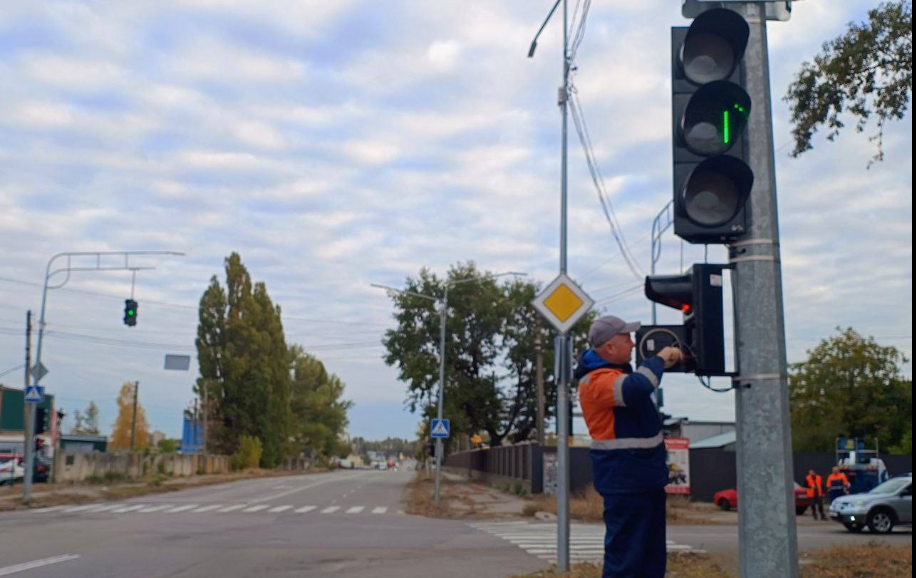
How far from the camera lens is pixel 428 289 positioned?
185 feet

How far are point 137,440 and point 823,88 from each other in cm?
11448

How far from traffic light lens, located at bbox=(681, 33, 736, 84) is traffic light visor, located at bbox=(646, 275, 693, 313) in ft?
3.59

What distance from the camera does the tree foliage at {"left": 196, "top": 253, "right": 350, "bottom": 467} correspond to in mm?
68938

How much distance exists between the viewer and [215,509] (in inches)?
1054

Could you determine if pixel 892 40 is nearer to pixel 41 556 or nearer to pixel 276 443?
pixel 41 556

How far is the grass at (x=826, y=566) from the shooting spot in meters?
11.0

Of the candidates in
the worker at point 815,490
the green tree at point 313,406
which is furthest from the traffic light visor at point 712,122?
the green tree at point 313,406

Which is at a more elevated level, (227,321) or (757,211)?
(227,321)

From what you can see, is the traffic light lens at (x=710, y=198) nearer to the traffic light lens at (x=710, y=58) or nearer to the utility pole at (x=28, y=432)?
the traffic light lens at (x=710, y=58)

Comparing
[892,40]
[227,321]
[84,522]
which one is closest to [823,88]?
[892,40]

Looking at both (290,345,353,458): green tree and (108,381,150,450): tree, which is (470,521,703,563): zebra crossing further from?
(108,381,150,450): tree

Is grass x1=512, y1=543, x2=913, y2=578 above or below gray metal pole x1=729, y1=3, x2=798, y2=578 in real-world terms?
below

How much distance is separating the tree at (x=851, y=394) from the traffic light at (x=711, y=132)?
138 feet

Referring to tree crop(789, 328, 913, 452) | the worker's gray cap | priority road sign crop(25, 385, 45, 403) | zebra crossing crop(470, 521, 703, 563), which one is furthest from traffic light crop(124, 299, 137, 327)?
tree crop(789, 328, 913, 452)
